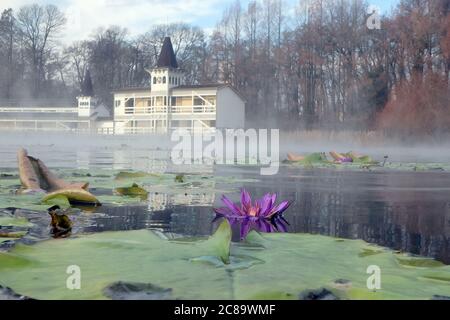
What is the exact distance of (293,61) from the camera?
1690 inches

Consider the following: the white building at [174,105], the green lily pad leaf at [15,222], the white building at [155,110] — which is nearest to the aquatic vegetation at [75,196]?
the green lily pad leaf at [15,222]

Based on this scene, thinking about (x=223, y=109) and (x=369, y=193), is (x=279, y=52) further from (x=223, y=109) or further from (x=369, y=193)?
(x=369, y=193)

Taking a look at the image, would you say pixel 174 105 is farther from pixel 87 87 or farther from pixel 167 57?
pixel 87 87

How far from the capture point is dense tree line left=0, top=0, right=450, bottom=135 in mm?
28938

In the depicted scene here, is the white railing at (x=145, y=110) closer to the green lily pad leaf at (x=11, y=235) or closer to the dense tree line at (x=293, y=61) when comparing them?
the dense tree line at (x=293, y=61)

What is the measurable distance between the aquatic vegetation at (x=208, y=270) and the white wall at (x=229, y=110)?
1552 inches

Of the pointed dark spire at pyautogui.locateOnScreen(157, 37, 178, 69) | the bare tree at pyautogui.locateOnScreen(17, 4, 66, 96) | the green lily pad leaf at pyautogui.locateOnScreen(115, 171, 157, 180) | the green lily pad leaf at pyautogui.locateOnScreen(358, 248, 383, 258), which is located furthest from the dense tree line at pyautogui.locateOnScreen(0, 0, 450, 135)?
the green lily pad leaf at pyautogui.locateOnScreen(358, 248, 383, 258)

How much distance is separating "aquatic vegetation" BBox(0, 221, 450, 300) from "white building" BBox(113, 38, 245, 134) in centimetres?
3851

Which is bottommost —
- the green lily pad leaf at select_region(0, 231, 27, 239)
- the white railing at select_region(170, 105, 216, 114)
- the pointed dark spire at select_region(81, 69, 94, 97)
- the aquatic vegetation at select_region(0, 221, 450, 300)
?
the aquatic vegetation at select_region(0, 221, 450, 300)

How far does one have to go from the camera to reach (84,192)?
378 centimetres

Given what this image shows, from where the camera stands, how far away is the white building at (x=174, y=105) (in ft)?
137

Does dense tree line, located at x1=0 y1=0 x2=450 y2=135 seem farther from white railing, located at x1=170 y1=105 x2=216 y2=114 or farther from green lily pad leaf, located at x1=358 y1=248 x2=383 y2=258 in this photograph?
green lily pad leaf, located at x1=358 y1=248 x2=383 y2=258

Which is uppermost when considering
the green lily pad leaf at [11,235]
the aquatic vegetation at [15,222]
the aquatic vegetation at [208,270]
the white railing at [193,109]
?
the white railing at [193,109]
